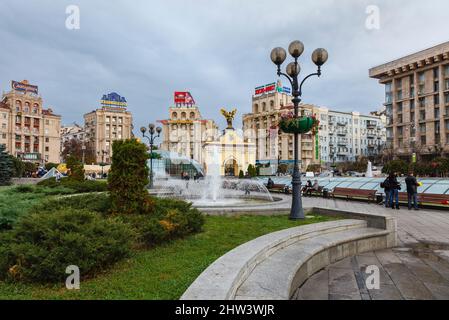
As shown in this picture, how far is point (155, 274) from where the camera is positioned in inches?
150

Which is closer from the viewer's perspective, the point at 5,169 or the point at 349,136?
the point at 5,169

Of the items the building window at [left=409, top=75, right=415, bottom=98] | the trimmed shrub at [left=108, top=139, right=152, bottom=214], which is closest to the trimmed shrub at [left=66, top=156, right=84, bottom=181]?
the trimmed shrub at [left=108, top=139, right=152, bottom=214]

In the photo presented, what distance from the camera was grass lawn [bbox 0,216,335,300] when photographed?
3217mm

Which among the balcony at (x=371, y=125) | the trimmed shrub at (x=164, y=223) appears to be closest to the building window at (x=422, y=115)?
the balcony at (x=371, y=125)

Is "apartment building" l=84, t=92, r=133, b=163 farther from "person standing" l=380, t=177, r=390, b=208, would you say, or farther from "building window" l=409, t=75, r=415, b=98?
"person standing" l=380, t=177, r=390, b=208

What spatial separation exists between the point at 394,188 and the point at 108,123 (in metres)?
98.6

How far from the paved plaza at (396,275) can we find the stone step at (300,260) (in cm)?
15

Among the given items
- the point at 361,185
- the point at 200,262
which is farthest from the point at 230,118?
the point at 200,262

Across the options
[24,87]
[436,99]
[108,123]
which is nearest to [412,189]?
[436,99]

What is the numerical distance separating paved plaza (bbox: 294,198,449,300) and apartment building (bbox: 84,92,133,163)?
99138 millimetres

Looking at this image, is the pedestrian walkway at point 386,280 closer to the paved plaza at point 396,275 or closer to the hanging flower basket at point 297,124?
the paved plaza at point 396,275

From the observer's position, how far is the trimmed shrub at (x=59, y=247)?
3521 millimetres

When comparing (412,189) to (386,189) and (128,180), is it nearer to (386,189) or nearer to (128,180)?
(386,189)
